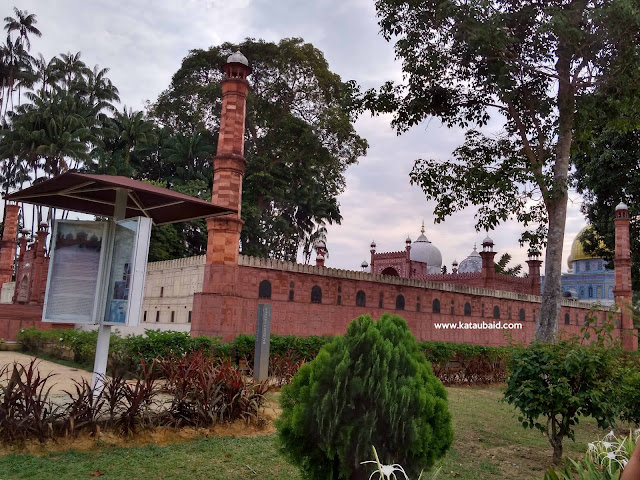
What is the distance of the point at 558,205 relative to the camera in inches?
477

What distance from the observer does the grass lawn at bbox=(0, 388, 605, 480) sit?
14.4ft

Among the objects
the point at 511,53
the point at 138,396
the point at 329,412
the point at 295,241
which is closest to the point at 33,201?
the point at 138,396

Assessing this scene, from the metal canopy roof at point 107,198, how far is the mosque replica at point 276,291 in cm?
111

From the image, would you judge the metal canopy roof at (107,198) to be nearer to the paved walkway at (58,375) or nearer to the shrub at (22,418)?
the shrub at (22,418)

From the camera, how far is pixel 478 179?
45.3ft

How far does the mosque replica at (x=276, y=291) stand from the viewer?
46.2 ft

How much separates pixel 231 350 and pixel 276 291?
18.0 ft

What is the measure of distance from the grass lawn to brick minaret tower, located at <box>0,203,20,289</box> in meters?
31.7

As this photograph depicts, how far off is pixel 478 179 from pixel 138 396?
1079 centimetres

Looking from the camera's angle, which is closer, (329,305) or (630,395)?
(630,395)

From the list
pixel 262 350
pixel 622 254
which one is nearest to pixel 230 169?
pixel 262 350

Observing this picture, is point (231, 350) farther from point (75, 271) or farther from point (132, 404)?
point (132, 404)

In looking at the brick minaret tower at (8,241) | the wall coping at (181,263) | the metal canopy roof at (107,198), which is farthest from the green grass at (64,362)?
the brick minaret tower at (8,241)

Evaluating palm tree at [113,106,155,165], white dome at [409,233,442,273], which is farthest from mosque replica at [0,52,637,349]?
white dome at [409,233,442,273]
